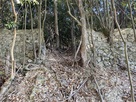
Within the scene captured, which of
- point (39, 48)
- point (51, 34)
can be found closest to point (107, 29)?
point (51, 34)

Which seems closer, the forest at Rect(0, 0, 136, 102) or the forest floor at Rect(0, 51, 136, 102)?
the forest floor at Rect(0, 51, 136, 102)

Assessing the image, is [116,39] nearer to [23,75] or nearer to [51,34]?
[51,34]

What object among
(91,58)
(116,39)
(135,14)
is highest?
(135,14)

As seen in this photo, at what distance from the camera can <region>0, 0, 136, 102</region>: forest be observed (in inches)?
183

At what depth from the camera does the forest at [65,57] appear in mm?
4646

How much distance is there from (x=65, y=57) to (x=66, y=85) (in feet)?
6.34

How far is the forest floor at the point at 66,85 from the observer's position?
14.9 feet

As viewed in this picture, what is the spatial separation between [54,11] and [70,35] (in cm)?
108

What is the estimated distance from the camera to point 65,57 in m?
6.71

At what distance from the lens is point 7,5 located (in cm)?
730

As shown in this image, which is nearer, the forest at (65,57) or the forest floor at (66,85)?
the forest floor at (66,85)

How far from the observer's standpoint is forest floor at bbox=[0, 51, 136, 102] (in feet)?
14.9

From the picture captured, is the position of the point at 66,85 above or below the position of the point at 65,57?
below

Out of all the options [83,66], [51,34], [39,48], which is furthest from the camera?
[51,34]
